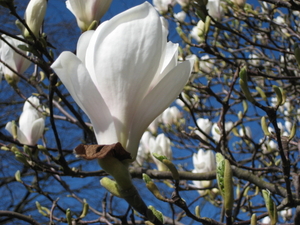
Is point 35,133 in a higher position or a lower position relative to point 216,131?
higher

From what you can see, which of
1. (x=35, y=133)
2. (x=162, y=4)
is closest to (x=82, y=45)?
(x=35, y=133)

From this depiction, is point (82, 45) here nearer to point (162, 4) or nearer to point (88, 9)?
point (88, 9)

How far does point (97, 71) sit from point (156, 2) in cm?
207

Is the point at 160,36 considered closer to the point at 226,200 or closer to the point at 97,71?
the point at 97,71

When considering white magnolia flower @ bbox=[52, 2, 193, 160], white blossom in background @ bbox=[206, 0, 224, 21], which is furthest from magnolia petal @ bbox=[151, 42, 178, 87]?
white blossom in background @ bbox=[206, 0, 224, 21]

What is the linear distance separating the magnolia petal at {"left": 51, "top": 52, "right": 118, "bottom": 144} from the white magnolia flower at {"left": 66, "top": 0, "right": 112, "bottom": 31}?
0.39 meters

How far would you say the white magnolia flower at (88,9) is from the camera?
89cm

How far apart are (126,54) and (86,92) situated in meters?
0.08

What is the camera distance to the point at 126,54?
1.74ft

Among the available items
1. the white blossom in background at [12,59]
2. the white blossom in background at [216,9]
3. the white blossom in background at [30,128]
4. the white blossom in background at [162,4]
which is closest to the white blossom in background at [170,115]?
the white blossom in background at [162,4]

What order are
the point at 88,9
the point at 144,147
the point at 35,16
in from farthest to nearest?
1. the point at 144,147
2. the point at 35,16
3. the point at 88,9

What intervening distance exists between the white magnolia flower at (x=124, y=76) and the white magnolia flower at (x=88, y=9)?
355 millimetres

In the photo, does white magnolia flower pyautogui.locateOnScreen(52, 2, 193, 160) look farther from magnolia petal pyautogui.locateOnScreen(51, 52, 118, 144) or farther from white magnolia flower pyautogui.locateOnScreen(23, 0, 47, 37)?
white magnolia flower pyautogui.locateOnScreen(23, 0, 47, 37)

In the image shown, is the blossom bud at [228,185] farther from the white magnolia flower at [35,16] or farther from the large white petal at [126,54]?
the white magnolia flower at [35,16]
